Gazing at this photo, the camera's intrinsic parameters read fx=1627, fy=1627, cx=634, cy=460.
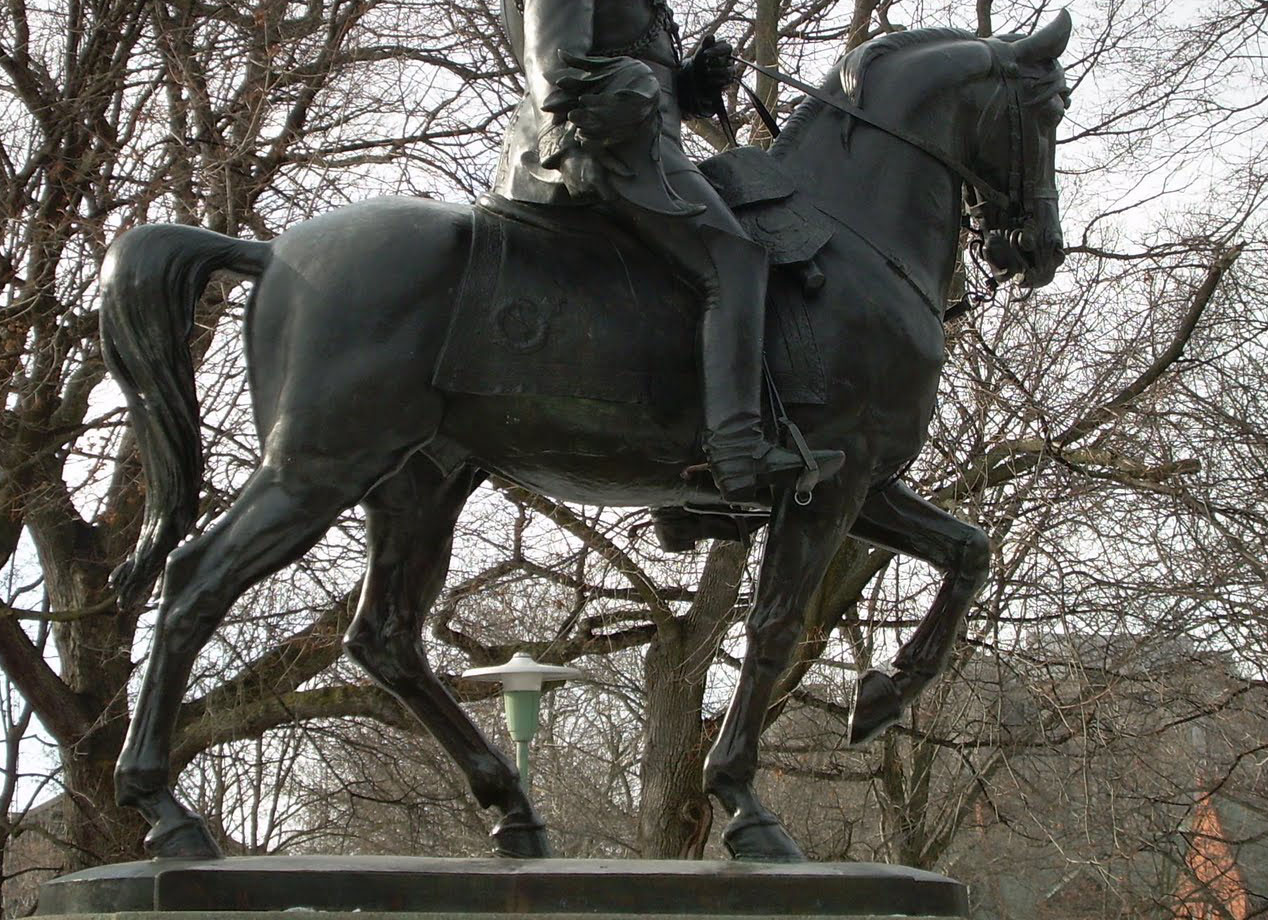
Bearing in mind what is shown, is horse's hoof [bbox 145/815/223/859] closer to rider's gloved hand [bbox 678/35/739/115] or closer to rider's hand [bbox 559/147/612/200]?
rider's hand [bbox 559/147/612/200]

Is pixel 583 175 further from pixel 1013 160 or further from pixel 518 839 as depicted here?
pixel 518 839

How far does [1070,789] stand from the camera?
11859mm

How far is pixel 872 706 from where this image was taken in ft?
15.0

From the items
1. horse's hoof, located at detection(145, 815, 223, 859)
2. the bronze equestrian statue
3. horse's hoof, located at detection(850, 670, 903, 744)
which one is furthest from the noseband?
horse's hoof, located at detection(145, 815, 223, 859)

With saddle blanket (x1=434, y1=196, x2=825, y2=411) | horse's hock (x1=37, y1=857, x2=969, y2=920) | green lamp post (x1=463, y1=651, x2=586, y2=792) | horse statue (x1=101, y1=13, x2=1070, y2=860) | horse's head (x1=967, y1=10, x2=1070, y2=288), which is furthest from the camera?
green lamp post (x1=463, y1=651, x2=586, y2=792)

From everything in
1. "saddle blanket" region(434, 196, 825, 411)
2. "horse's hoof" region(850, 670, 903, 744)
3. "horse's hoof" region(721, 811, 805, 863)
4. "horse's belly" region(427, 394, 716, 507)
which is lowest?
"horse's hoof" region(721, 811, 805, 863)

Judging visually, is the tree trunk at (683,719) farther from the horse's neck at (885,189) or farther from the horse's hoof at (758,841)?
the horse's hoof at (758,841)

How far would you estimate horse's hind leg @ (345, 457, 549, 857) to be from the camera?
4539 mm

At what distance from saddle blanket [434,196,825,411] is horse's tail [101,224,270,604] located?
67 cm

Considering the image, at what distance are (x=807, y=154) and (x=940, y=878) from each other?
6.70ft

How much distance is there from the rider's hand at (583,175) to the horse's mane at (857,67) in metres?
0.71

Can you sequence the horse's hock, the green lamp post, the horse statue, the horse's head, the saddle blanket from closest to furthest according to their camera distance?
the horse's hock → the horse statue → the saddle blanket → the horse's head → the green lamp post

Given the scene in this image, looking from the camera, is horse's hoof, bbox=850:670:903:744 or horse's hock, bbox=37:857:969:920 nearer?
horse's hock, bbox=37:857:969:920

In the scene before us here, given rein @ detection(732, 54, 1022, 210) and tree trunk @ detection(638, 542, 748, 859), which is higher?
rein @ detection(732, 54, 1022, 210)
